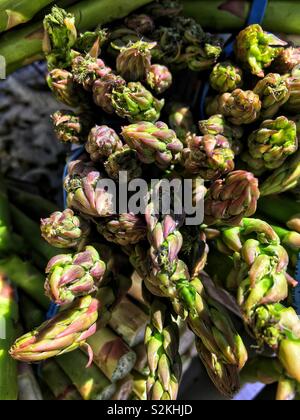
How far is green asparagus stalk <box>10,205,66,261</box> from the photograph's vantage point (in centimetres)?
118

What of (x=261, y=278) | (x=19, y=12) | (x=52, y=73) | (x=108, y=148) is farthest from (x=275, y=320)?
(x=19, y=12)

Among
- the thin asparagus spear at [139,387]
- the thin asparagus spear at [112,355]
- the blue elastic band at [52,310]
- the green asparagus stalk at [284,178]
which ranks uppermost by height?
the green asparagus stalk at [284,178]

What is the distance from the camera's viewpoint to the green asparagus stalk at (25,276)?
3.74 feet

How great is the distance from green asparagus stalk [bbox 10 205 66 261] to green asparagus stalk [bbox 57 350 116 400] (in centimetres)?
24

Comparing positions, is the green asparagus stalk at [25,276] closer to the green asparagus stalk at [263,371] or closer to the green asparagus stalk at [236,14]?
the green asparagus stalk at [263,371]

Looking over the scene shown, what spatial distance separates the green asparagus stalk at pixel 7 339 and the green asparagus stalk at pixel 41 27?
0.48 meters

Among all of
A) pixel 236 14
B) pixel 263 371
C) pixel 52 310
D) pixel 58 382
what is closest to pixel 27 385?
pixel 58 382

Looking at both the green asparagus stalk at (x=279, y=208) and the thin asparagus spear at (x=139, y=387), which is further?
the thin asparagus spear at (x=139, y=387)

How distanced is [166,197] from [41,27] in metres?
0.46

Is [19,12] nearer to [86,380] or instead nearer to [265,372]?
[86,380]

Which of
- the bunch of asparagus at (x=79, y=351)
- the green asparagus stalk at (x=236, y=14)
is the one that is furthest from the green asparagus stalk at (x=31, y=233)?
the green asparagus stalk at (x=236, y=14)

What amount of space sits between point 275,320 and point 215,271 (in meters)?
0.26

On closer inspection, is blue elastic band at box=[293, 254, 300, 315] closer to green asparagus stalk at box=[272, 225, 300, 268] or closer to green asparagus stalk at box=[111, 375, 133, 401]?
green asparagus stalk at box=[272, 225, 300, 268]
